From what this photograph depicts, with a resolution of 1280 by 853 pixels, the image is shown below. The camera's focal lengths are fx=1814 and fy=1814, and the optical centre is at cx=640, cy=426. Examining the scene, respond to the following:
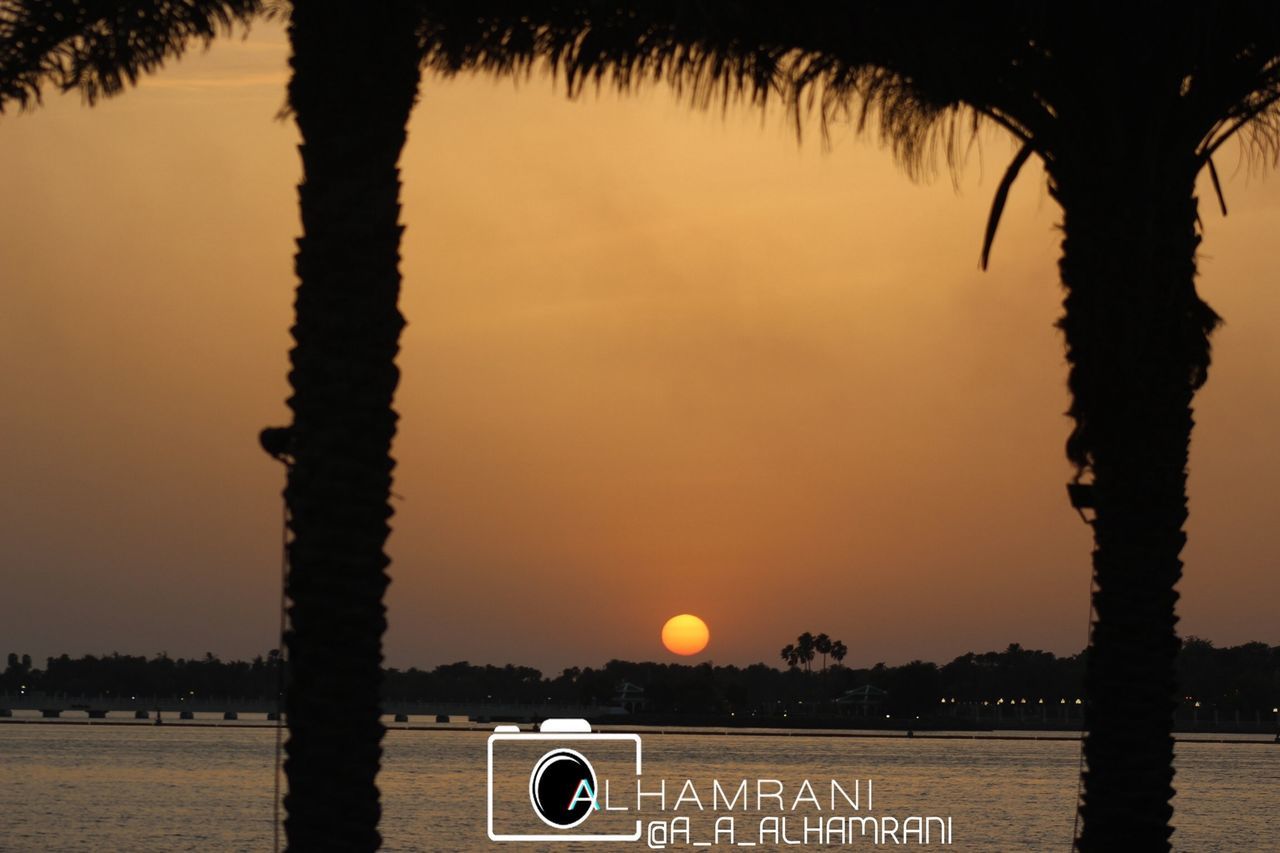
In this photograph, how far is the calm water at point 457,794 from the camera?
69.2 meters

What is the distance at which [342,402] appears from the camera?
9.22m

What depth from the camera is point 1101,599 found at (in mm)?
10836

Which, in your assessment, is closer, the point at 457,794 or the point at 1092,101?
the point at 1092,101

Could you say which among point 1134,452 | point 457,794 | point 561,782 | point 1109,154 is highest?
point 1109,154

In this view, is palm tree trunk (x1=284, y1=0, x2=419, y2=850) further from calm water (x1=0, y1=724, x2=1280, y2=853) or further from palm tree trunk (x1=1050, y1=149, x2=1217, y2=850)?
calm water (x1=0, y1=724, x2=1280, y2=853)

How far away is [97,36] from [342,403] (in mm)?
3893

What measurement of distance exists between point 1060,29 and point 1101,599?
3418 millimetres

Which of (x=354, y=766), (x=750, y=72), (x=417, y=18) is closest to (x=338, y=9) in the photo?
(x=417, y=18)

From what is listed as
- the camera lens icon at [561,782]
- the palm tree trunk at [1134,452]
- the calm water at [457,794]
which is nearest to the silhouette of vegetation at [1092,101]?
the palm tree trunk at [1134,452]

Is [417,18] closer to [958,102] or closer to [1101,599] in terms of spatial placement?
[958,102]

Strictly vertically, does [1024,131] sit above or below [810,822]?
above

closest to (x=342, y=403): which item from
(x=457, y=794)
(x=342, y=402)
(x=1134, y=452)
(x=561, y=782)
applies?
(x=342, y=402)

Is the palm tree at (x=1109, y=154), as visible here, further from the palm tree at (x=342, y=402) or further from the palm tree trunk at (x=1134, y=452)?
the palm tree at (x=342, y=402)

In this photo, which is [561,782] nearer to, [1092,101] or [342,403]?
[342,403]
